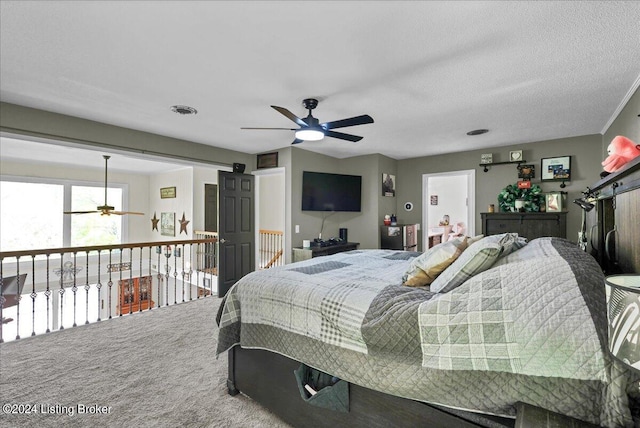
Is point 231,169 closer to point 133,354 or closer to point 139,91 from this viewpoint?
point 139,91

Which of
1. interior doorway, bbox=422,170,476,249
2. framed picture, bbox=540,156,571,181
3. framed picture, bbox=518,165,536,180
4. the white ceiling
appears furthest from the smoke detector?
interior doorway, bbox=422,170,476,249

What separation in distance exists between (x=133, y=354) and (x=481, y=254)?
122 inches

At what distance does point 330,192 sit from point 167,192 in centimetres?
496

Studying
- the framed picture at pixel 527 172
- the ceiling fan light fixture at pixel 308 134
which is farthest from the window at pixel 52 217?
the framed picture at pixel 527 172

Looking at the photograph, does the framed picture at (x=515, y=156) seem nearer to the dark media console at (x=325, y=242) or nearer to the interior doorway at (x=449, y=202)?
the interior doorway at (x=449, y=202)

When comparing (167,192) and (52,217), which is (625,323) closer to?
(167,192)

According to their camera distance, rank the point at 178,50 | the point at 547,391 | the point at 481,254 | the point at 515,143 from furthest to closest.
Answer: the point at 515,143
the point at 178,50
the point at 481,254
the point at 547,391

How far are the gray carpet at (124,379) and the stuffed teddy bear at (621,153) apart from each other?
2.75 metres

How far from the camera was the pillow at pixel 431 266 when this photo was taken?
73.5 inches

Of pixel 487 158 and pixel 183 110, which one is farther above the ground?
pixel 183 110

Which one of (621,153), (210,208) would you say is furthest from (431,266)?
(210,208)

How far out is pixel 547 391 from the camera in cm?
103

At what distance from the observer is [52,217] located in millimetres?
6785

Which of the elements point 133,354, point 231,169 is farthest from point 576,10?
point 231,169
